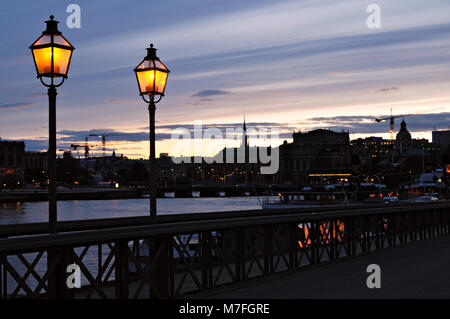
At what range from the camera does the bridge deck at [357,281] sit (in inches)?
465

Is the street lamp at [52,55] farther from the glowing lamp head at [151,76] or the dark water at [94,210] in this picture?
the dark water at [94,210]

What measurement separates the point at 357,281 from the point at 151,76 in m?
6.36

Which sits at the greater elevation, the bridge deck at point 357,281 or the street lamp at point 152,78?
the street lamp at point 152,78

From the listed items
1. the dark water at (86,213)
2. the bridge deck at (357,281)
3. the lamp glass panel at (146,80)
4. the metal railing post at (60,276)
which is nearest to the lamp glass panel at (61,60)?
the lamp glass panel at (146,80)

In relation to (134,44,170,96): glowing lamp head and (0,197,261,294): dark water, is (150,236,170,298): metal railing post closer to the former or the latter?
(134,44,170,96): glowing lamp head

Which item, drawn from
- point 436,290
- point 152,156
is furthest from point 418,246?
point 152,156

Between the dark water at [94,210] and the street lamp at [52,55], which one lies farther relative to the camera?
the dark water at [94,210]

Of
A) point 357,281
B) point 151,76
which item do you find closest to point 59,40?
point 151,76

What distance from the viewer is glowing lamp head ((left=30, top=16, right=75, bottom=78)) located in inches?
442

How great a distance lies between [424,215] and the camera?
25016 mm

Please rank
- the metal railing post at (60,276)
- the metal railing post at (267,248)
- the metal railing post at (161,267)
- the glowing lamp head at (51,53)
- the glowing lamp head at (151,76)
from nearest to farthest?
the metal railing post at (60,276), the metal railing post at (161,267), the glowing lamp head at (51,53), the metal railing post at (267,248), the glowing lamp head at (151,76)

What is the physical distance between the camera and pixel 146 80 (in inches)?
573
